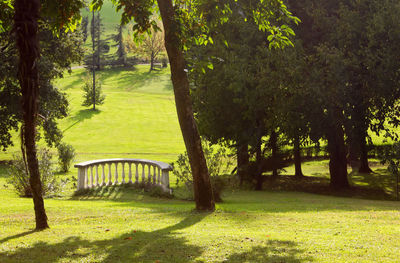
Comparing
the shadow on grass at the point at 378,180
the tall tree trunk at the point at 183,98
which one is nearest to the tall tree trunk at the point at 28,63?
the tall tree trunk at the point at 183,98

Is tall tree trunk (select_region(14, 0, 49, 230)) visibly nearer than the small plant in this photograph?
Yes

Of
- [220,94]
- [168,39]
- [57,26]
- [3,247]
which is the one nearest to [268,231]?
[3,247]

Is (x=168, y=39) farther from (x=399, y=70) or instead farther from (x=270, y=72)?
(x=399, y=70)

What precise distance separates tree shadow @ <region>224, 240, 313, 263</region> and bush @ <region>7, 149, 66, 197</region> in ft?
43.3

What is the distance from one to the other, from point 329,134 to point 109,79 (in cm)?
8843

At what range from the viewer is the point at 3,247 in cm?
781

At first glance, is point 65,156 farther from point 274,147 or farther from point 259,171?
point 274,147

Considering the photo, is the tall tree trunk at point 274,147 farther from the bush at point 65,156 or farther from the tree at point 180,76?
the tree at point 180,76

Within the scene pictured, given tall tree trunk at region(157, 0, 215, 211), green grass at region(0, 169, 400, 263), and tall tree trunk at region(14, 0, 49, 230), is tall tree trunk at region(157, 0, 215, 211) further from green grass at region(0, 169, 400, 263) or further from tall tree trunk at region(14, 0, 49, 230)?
tall tree trunk at region(14, 0, 49, 230)

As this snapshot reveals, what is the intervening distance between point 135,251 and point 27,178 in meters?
12.6

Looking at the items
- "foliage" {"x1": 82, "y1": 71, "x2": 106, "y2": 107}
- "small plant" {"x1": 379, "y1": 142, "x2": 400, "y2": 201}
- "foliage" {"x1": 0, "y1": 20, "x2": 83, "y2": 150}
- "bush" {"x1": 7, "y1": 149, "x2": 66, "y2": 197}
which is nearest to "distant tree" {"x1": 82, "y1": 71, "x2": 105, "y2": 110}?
"foliage" {"x1": 82, "y1": 71, "x2": 106, "y2": 107}

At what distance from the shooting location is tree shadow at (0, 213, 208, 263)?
7.16m

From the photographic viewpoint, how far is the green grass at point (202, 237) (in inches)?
284

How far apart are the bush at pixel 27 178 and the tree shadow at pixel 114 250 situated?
11.2m
